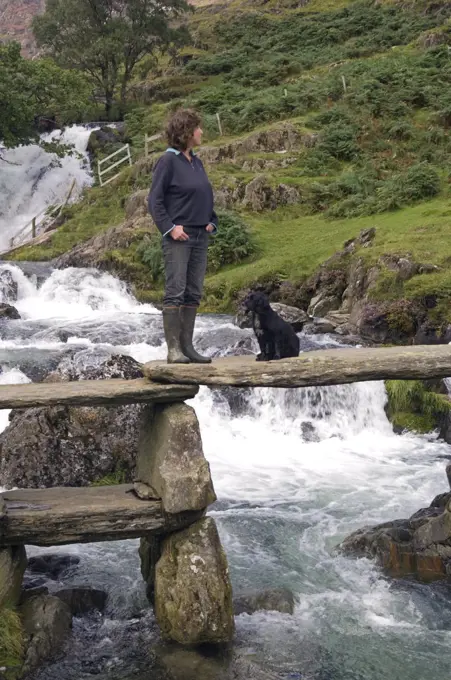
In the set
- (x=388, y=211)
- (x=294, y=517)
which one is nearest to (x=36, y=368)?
(x=294, y=517)

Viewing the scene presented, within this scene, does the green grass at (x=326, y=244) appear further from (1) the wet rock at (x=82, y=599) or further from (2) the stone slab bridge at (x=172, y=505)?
(1) the wet rock at (x=82, y=599)

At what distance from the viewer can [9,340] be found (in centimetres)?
2095

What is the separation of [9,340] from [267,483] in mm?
10915

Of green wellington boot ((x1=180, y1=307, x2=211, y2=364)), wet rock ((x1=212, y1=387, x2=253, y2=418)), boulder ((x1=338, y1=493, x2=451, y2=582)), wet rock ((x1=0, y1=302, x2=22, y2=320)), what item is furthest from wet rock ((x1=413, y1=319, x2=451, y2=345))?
wet rock ((x1=0, y1=302, x2=22, y2=320))

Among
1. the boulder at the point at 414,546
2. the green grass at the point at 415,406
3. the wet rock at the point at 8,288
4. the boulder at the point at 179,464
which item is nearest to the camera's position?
the boulder at the point at 179,464

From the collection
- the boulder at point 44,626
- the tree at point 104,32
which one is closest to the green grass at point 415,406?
the boulder at point 44,626

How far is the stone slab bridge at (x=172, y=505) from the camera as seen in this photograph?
780cm

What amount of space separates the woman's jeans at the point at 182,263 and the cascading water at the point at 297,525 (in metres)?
3.99

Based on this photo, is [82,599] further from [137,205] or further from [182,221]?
[137,205]

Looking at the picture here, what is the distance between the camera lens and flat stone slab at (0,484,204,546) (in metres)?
7.87

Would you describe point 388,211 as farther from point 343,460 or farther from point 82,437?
point 82,437

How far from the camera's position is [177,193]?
8055 mm

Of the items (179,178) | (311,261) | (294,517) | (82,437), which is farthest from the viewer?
(311,261)

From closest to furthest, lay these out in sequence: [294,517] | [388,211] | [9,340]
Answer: [294,517]
[9,340]
[388,211]
